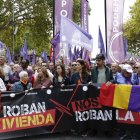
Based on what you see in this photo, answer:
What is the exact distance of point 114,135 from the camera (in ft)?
29.8

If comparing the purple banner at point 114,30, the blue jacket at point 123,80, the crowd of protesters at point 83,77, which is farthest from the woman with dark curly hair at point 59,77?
the purple banner at point 114,30

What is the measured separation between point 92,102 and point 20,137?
1.75 metres

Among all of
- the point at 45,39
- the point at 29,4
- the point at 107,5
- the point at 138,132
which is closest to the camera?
the point at 138,132

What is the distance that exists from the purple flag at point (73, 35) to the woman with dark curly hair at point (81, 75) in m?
2.11

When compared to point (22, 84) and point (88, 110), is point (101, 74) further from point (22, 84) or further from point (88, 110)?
point (22, 84)

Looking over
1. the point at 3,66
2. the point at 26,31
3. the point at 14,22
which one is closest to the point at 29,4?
the point at 14,22

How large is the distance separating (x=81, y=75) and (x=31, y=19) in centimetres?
3281

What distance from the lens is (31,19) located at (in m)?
41.7

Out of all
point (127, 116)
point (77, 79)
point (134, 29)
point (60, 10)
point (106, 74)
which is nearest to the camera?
point (127, 116)

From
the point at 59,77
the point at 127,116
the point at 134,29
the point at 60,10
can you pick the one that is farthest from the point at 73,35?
the point at 134,29

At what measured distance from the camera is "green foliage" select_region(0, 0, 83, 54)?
39.4 meters

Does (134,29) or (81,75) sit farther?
(134,29)

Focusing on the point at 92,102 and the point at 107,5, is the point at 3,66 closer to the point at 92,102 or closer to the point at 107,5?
the point at 92,102

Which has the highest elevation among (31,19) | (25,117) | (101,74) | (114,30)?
(31,19)
